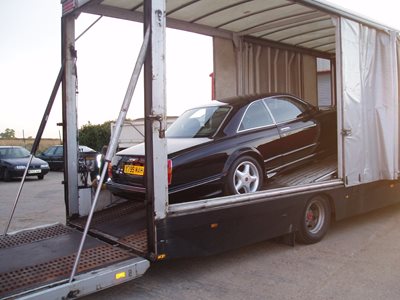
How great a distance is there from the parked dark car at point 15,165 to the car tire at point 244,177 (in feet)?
44.3

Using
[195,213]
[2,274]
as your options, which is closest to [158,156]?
[195,213]

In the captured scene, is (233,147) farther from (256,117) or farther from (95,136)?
(95,136)

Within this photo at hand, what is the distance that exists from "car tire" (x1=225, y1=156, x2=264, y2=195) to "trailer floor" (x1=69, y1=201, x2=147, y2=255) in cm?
116

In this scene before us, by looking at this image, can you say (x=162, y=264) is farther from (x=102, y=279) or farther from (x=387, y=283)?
(x=387, y=283)

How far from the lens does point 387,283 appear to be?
14.5 feet

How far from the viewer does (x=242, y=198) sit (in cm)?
485

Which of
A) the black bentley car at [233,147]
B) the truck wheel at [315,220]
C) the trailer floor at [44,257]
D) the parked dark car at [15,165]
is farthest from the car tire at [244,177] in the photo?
the parked dark car at [15,165]

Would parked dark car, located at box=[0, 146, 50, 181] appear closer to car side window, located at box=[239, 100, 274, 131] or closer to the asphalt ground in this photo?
car side window, located at box=[239, 100, 274, 131]

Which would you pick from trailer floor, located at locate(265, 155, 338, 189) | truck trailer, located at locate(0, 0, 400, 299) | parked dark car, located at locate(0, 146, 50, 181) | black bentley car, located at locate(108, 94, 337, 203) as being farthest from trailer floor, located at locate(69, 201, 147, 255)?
parked dark car, located at locate(0, 146, 50, 181)

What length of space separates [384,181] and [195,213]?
4224mm

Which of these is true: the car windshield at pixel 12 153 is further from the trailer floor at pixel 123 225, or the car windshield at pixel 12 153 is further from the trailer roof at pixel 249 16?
the trailer floor at pixel 123 225

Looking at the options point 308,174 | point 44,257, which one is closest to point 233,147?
point 308,174

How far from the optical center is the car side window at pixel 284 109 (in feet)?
21.5

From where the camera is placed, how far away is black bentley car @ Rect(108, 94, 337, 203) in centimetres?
506
